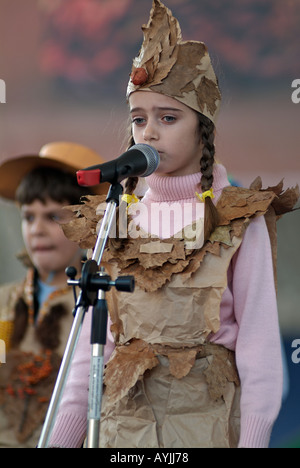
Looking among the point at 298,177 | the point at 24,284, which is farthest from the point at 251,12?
the point at 24,284

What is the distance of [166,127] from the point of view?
56.3 inches

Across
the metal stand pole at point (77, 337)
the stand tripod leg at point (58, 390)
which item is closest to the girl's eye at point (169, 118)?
the metal stand pole at point (77, 337)

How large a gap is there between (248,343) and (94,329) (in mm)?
385

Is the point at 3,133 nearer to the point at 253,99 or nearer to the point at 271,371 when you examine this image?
the point at 253,99

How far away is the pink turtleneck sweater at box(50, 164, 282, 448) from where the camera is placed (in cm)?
127

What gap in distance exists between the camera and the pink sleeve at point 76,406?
1.37 m

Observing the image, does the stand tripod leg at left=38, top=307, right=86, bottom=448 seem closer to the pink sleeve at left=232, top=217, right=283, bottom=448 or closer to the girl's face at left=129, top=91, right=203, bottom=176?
the pink sleeve at left=232, top=217, right=283, bottom=448

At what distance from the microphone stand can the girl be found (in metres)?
0.26

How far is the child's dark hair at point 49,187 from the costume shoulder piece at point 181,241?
0.95 metres
